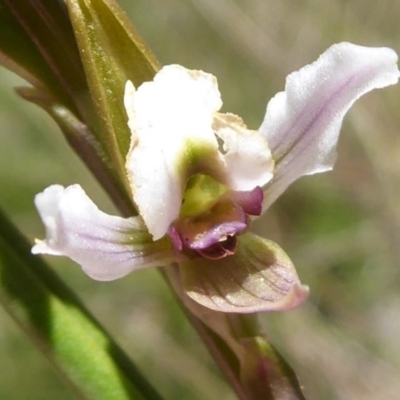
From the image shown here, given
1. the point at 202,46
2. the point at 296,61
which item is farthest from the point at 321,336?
the point at 202,46

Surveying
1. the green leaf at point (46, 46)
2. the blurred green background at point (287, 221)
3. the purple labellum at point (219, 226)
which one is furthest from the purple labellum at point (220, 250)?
the blurred green background at point (287, 221)

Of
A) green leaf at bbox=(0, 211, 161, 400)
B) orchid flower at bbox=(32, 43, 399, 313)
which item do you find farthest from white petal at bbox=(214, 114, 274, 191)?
green leaf at bbox=(0, 211, 161, 400)

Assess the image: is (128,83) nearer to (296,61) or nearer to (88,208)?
(88,208)

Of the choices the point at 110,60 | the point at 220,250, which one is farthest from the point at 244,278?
the point at 110,60

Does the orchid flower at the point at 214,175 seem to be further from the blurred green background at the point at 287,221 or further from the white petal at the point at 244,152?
the blurred green background at the point at 287,221

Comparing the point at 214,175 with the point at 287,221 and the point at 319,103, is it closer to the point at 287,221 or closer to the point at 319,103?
the point at 319,103

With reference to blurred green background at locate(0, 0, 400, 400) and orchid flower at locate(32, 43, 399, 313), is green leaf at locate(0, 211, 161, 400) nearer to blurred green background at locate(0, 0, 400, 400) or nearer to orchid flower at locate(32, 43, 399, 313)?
orchid flower at locate(32, 43, 399, 313)
